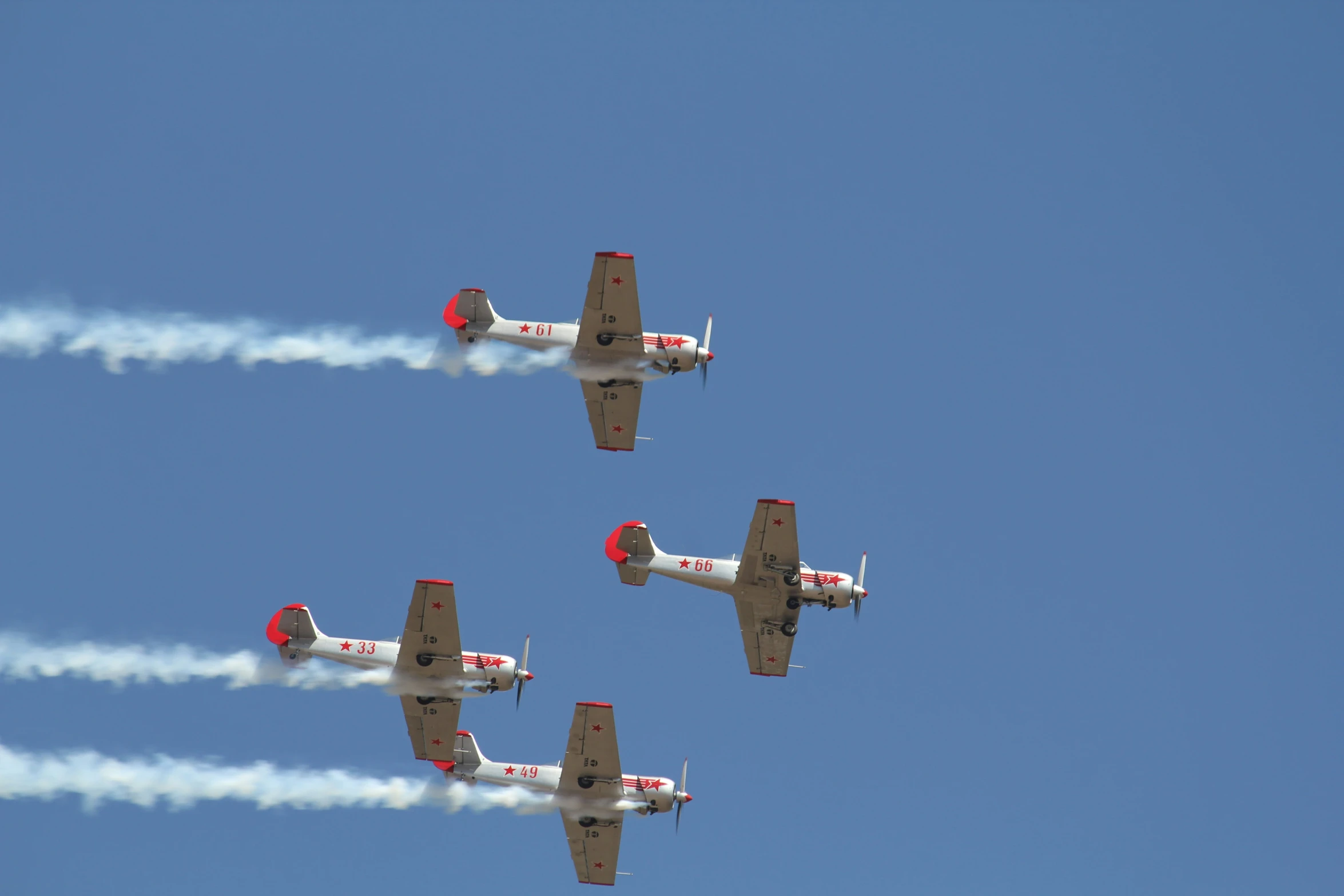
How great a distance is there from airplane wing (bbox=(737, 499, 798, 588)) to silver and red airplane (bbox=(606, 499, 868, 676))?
2cm

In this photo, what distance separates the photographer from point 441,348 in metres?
64.6

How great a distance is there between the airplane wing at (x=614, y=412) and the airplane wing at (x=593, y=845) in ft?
44.8

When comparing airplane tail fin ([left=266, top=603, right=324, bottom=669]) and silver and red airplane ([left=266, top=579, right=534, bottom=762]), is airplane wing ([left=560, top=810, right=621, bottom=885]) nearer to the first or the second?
silver and red airplane ([left=266, top=579, right=534, bottom=762])

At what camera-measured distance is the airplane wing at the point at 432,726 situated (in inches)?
2534

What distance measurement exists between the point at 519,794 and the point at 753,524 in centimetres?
1368

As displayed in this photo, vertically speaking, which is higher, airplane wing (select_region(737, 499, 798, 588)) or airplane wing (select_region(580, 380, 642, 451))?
airplane wing (select_region(580, 380, 642, 451))

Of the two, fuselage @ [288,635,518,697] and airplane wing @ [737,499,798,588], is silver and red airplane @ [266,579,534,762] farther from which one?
airplane wing @ [737,499,798,588]

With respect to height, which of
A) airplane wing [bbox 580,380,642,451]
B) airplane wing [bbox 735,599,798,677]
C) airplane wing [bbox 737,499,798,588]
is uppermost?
airplane wing [bbox 580,380,642,451]

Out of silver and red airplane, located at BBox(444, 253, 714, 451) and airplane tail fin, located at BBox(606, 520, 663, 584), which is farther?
airplane tail fin, located at BBox(606, 520, 663, 584)

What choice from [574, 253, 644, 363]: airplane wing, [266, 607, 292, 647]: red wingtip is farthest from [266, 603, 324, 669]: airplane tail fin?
[574, 253, 644, 363]: airplane wing

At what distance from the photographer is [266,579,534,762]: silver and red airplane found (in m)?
61.8

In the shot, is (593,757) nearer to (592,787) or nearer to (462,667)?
(592,787)

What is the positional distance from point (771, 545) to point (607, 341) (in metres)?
9.26

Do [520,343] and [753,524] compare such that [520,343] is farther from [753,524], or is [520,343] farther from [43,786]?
[43,786]
